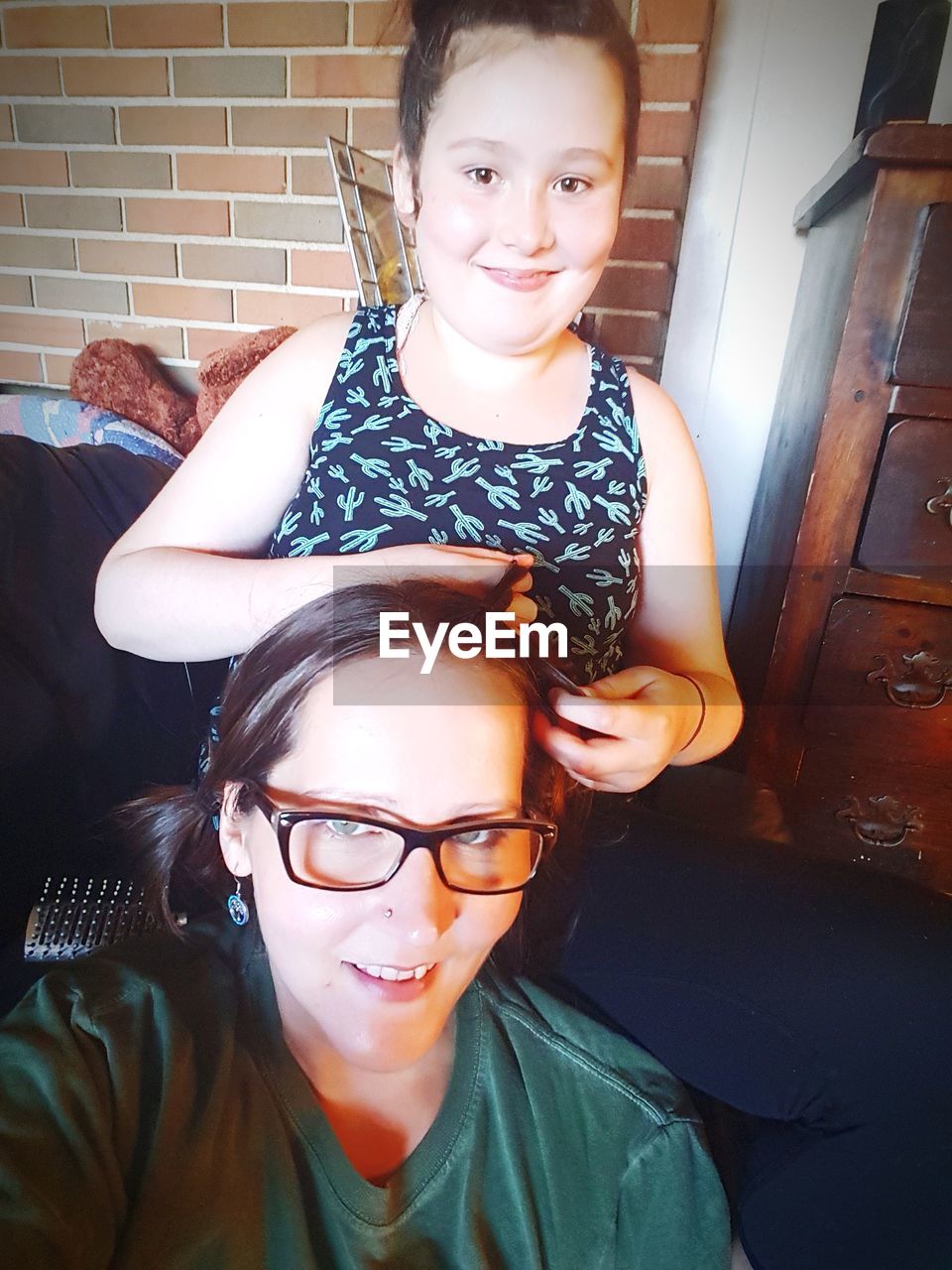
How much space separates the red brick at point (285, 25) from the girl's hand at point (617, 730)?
2.63 ft

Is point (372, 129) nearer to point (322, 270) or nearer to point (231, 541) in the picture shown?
point (322, 270)

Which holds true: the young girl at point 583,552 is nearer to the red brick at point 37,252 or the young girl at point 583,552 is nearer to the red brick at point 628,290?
the red brick at point 628,290

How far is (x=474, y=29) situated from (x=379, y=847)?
45 cm

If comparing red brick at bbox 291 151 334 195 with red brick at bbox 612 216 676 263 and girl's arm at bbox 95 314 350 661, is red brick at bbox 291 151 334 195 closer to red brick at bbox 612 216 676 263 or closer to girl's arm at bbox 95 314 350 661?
red brick at bbox 612 216 676 263

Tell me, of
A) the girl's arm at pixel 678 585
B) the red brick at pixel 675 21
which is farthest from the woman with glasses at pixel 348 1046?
the red brick at pixel 675 21

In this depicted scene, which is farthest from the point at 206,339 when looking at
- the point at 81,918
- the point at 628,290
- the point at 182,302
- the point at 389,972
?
the point at 389,972

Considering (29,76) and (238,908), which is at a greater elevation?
(29,76)

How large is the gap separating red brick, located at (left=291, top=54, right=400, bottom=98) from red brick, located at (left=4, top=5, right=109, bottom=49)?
23 centimetres

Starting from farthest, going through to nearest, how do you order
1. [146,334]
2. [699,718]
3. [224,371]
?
1. [146,334]
2. [224,371]
3. [699,718]

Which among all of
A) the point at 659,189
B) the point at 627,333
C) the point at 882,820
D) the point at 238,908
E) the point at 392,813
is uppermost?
the point at 659,189

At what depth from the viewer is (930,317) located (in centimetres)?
65

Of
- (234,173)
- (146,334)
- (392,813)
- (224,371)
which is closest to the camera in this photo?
(392,813)

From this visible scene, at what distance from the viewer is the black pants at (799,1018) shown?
1.45 ft

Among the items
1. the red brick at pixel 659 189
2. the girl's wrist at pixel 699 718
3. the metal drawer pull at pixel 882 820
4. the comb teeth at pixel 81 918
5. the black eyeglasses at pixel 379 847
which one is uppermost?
the red brick at pixel 659 189
